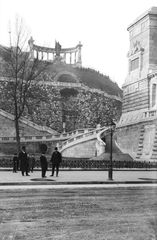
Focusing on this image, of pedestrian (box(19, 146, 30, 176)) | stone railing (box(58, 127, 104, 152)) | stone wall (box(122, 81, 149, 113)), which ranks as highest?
stone wall (box(122, 81, 149, 113))

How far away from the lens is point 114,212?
405 inches

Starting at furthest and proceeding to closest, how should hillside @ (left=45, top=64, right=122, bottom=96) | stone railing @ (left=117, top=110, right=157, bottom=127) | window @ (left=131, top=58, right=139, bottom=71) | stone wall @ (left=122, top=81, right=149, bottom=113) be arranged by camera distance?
1. hillside @ (left=45, top=64, right=122, bottom=96)
2. window @ (left=131, top=58, right=139, bottom=71)
3. stone wall @ (left=122, top=81, right=149, bottom=113)
4. stone railing @ (left=117, top=110, right=157, bottom=127)

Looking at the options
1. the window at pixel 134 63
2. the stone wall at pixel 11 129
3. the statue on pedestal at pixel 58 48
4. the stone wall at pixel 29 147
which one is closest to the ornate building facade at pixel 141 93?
the window at pixel 134 63

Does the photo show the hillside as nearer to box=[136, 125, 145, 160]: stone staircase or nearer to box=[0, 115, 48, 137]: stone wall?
box=[0, 115, 48, 137]: stone wall

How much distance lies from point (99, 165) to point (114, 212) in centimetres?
2101

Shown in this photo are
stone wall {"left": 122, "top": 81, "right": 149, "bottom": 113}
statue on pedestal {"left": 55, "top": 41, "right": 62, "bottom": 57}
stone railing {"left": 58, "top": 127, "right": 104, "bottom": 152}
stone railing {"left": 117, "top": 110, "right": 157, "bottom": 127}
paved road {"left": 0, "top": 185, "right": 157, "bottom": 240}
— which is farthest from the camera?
statue on pedestal {"left": 55, "top": 41, "right": 62, "bottom": 57}

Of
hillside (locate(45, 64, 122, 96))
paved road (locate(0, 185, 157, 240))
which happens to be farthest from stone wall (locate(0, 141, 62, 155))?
hillside (locate(45, 64, 122, 96))

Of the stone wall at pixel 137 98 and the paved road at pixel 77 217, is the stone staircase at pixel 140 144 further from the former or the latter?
the paved road at pixel 77 217

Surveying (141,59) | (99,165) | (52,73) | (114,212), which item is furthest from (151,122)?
(52,73)

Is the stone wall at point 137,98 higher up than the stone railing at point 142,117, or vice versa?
the stone wall at point 137,98

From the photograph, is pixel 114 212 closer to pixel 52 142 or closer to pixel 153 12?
pixel 153 12

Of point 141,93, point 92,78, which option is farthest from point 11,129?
point 92,78

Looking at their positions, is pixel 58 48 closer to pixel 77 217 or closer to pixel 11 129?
pixel 11 129

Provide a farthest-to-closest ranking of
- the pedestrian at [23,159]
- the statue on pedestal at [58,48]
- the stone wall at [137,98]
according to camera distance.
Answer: the statue on pedestal at [58,48]
the stone wall at [137,98]
the pedestrian at [23,159]
